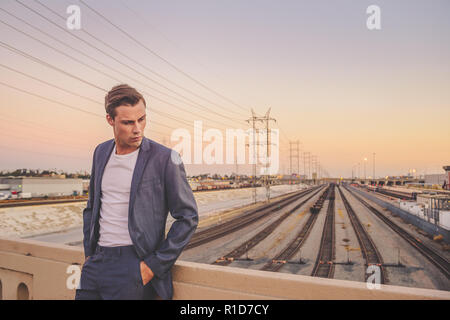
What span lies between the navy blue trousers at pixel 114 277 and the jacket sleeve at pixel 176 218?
145mm

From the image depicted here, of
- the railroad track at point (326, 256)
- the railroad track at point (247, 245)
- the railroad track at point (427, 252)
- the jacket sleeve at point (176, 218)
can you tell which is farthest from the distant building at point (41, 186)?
the jacket sleeve at point (176, 218)

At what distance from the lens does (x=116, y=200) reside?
2.27 metres

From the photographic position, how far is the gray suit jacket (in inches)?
80.8

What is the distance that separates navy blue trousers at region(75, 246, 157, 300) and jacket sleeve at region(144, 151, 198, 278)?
0.48ft

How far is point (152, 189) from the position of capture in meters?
2.19

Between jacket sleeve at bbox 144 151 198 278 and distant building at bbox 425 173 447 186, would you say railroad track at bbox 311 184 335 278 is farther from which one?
distant building at bbox 425 173 447 186

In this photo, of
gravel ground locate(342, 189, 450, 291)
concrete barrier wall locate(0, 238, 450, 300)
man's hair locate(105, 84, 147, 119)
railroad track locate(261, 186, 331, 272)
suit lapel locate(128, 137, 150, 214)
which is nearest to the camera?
concrete barrier wall locate(0, 238, 450, 300)

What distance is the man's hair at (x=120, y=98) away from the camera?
2.29 meters

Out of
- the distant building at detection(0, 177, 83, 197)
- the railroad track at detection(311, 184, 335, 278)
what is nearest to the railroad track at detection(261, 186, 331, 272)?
the railroad track at detection(311, 184, 335, 278)

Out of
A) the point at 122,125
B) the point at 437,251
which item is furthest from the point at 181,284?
the point at 437,251

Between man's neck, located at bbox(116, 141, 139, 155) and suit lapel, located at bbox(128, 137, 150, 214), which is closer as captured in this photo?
suit lapel, located at bbox(128, 137, 150, 214)
